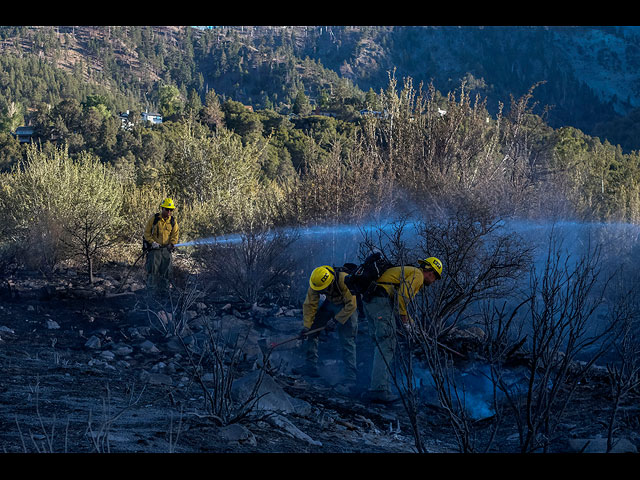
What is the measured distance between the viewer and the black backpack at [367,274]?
6.25m

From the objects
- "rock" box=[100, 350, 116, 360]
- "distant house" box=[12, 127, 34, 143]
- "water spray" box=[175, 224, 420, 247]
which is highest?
"water spray" box=[175, 224, 420, 247]

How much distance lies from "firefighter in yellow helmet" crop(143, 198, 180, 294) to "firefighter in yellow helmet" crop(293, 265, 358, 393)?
3.70 meters

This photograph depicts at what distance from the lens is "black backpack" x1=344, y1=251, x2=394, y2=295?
6.25 metres

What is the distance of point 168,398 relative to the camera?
5605 millimetres

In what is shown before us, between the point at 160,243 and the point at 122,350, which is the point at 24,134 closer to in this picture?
the point at 160,243

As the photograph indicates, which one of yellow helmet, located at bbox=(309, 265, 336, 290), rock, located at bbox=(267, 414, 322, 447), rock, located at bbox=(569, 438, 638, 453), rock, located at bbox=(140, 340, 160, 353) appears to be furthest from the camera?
rock, located at bbox=(140, 340, 160, 353)

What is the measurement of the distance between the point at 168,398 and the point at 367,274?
2182mm

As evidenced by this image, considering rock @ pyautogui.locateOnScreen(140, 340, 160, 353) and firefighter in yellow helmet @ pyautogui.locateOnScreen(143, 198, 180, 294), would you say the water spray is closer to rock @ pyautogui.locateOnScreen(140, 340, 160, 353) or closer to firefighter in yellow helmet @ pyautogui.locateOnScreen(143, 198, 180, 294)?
firefighter in yellow helmet @ pyautogui.locateOnScreen(143, 198, 180, 294)

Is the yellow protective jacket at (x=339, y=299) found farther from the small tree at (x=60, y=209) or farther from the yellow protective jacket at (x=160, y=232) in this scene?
the small tree at (x=60, y=209)

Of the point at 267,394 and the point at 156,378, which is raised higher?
the point at 267,394

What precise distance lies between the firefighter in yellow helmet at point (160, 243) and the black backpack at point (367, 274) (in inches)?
179

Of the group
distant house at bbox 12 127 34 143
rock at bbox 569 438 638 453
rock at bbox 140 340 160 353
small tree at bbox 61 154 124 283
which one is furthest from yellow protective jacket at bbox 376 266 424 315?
distant house at bbox 12 127 34 143

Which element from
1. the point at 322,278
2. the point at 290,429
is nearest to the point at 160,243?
the point at 322,278
